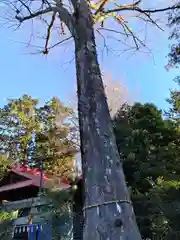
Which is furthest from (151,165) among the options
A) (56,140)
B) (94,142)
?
(94,142)

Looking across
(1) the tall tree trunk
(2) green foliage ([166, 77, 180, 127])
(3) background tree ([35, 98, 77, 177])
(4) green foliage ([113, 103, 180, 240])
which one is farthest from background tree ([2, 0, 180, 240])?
(3) background tree ([35, 98, 77, 177])

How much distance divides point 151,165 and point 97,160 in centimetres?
831

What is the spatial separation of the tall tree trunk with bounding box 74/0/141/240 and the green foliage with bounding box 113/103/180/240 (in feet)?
13.1

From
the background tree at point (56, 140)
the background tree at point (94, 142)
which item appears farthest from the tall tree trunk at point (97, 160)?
the background tree at point (56, 140)

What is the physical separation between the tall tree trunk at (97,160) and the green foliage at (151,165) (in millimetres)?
3983

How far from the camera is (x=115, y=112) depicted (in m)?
13.8

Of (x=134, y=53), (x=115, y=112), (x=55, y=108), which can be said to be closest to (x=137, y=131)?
(x=115, y=112)

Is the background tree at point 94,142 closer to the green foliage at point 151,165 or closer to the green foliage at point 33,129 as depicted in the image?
the green foliage at point 151,165

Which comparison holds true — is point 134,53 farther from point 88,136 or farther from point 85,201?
point 85,201

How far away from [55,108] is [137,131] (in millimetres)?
7801

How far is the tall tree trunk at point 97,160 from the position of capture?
8.34ft

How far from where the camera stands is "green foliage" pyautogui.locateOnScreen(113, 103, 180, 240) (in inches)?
278

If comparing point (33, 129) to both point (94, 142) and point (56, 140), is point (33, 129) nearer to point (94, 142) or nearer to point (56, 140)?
point (56, 140)

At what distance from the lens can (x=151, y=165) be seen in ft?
Answer: 35.6
